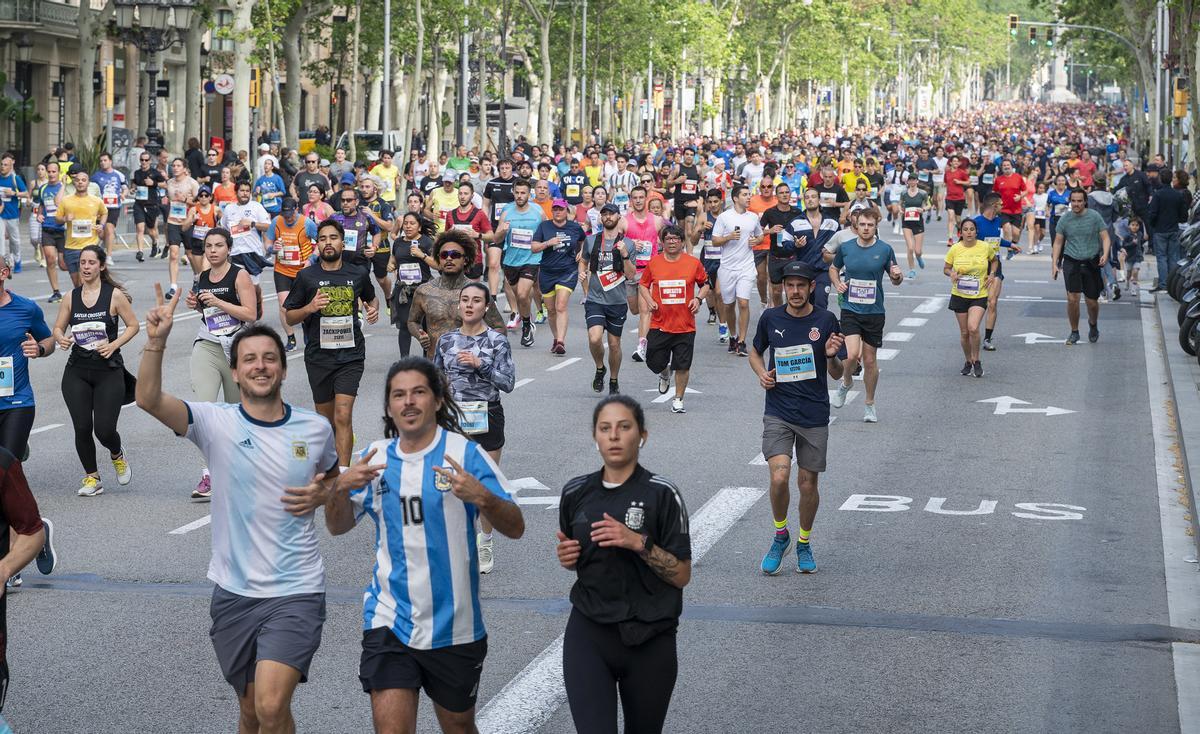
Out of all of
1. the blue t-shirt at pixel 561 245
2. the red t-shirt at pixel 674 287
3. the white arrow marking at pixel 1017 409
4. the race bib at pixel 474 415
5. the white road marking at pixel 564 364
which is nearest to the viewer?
the race bib at pixel 474 415

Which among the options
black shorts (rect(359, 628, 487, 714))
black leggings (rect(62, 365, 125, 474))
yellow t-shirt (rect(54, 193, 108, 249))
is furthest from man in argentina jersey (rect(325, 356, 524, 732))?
yellow t-shirt (rect(54, 193, 108, 249))

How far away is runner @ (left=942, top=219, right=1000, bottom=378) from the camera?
19.4 meters

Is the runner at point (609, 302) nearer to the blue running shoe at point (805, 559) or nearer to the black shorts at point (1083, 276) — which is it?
the black shorts at point (1083, 276)

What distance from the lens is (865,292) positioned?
16.8 meters

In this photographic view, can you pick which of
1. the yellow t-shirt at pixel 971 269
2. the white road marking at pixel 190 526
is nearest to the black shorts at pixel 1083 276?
the yellow t-shirt at pixel 971 269

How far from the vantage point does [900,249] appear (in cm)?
3984

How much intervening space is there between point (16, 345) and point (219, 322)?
173 cm

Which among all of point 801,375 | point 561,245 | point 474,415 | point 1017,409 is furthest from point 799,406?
point 561,245

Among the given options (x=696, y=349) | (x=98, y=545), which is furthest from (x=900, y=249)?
(x=98, y=545)

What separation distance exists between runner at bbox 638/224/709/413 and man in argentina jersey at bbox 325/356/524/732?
34.9 feet

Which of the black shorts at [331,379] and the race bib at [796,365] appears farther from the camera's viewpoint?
the black shorts at [331,379]

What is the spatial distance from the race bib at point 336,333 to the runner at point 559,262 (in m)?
8.07

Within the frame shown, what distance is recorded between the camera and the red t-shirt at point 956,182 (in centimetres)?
4109

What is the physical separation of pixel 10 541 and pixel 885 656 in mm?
4236
